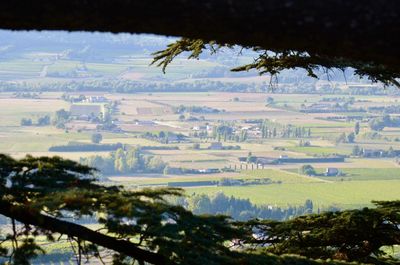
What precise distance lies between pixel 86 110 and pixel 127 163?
29.2m

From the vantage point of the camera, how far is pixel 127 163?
5456 cm

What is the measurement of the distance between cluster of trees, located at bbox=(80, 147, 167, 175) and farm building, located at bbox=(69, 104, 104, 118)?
20.7m

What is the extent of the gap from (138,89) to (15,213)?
9008 centimetres

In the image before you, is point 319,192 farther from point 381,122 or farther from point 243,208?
point 381,122

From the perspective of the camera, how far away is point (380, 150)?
64.1 m

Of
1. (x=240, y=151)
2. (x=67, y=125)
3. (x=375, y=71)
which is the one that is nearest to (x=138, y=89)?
(x=67, y=125)

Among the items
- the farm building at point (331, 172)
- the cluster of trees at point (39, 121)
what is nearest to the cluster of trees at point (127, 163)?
the farm building at point (331, 172)

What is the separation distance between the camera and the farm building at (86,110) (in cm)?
7938

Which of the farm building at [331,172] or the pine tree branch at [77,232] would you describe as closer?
the pine tree branch at [77,232]

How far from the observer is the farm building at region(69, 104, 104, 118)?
260 feet

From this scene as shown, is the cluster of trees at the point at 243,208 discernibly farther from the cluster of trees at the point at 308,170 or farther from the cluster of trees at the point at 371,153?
the cluster of trees at the point at 371,153

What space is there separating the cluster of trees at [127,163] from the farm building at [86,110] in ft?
67.8

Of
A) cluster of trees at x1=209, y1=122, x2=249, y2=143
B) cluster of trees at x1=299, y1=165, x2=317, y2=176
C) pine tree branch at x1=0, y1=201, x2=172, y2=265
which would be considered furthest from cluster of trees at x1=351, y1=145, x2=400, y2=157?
pine tree branch at x1=0, y1=201, x2=172, y2=265

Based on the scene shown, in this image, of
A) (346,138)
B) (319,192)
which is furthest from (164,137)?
(319,192)
